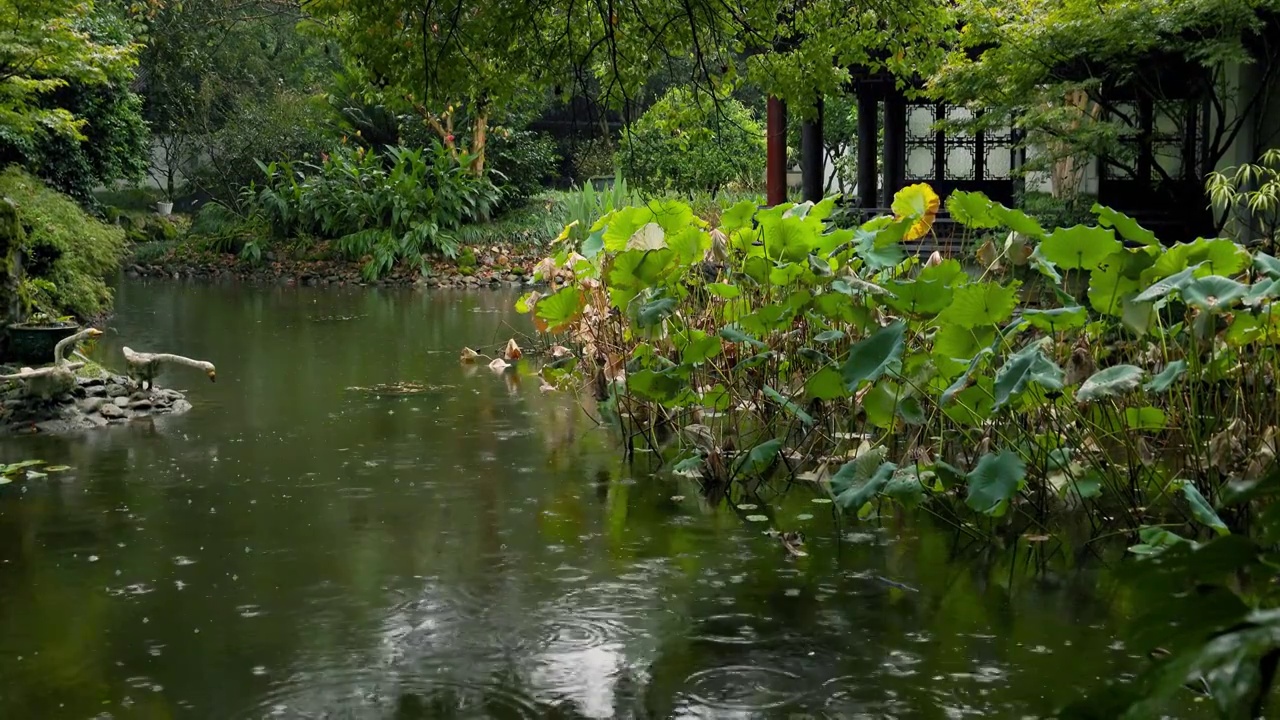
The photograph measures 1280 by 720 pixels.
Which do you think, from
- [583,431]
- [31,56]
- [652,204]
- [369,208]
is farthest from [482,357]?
[369,208]

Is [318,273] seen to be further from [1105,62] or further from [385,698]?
[385,698]

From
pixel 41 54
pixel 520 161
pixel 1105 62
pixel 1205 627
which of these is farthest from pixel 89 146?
pixel 1205 627

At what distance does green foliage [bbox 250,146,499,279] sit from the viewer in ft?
74.7

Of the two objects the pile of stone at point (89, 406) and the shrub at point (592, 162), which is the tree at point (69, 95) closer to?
the pile of stone at point (89, 406)

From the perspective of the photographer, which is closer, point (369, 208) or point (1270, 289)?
point (1270, 289)

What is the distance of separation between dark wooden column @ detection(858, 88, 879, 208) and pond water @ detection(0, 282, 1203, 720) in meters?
10.1

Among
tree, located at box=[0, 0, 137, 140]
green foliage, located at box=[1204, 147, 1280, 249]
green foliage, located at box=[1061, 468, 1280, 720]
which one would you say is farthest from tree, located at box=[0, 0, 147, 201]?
green foliage, located at box=[1061, 468, 1280, 720]

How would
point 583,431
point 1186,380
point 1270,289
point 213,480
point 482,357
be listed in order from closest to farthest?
point 1270,289
point 1186,380
point 213,480
point 583,431
point 482,357

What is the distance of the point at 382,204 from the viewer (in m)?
23.1

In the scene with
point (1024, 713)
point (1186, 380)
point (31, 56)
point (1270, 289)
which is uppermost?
point (31, 56)

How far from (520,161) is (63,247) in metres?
13.1

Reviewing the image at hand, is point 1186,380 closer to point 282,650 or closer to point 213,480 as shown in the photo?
point 282,650

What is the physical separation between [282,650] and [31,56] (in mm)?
10951

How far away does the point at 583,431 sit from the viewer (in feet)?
28.8
